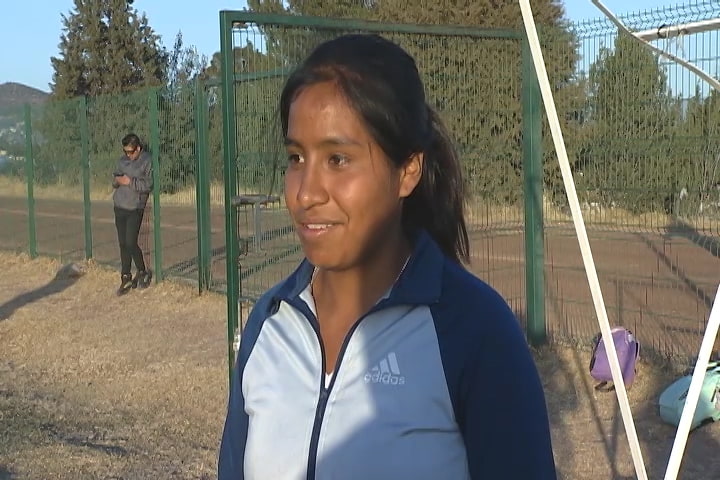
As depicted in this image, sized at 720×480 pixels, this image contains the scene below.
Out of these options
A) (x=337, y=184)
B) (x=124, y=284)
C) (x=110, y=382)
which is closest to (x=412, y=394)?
(x=337, y=184)

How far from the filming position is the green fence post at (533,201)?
7.66 m

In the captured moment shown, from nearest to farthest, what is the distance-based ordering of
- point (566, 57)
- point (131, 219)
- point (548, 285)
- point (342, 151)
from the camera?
point (342, 151) < point (566, 57) < point (548, 285) < point (131, 219)

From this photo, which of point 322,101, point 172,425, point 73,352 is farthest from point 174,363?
point 322,101

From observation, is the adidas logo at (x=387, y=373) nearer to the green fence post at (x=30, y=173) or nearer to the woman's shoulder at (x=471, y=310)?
the woman's shoulder at (x=471, y=310)

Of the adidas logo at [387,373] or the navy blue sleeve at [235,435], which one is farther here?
the navy blue sleeve at [235,435]

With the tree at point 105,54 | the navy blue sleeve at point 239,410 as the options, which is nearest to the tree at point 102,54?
the tree at point 105,54

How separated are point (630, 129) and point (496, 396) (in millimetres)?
5849

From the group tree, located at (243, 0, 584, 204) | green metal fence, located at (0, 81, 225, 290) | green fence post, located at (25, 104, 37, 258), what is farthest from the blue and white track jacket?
green fence post, located at (25, 104, 37, 258)

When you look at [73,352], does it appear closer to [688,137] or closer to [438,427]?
[688,137]

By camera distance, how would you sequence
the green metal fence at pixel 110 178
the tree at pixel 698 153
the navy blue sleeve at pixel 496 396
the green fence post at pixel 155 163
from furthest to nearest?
the green fence post at pixel 155 163
the green metal fence at pixel 110 178
the tree at pixel 698 153
the navy blue sleeve at pixel 496 396

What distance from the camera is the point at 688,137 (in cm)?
673

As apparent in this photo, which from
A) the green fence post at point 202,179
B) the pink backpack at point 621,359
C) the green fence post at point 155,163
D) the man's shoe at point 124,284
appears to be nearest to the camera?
the pink backpack at point 621,359

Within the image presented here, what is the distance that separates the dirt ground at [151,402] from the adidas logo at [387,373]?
4.10m

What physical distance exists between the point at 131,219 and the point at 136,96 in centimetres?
188
